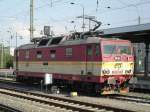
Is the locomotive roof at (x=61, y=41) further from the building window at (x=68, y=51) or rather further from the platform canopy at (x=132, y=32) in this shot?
the platform canopy at (x=132, y=32)

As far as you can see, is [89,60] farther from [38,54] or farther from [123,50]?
[38,54]

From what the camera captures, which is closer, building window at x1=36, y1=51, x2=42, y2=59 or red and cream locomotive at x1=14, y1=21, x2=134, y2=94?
red and cream locomotive at x1=14, y1=21, x2=134, y2=94

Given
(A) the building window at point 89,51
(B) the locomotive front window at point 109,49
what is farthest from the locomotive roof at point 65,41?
(B) the locomotive front window at point 109,49

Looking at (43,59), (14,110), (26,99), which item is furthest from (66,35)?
(14,110)

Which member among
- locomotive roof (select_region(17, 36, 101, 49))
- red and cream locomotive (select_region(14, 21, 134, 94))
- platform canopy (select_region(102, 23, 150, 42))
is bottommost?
red and cream locomotive (select_region(14, 21, 134, 94))

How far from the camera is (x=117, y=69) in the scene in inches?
905

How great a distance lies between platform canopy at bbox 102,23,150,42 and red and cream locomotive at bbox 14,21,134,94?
5.45 feet

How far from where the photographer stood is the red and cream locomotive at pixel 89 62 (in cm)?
2247

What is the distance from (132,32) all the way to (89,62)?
4480mm

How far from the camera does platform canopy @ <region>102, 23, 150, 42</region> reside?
25.2 meters

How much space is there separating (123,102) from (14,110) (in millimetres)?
6012

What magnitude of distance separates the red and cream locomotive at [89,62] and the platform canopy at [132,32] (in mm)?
1661

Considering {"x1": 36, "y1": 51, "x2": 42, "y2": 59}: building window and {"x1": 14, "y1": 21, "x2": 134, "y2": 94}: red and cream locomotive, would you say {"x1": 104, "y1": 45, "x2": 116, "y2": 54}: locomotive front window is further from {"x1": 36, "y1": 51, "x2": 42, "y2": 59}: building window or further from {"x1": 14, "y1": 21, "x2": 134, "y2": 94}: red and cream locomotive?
{"x1": 36, "y1": 51, "x2": 42, "y2": 59}: building window

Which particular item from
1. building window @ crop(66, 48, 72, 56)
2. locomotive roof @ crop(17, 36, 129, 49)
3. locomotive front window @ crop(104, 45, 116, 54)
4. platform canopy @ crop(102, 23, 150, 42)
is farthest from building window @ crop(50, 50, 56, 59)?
locomotive front window @ crop(104, 45, 116, 54)
